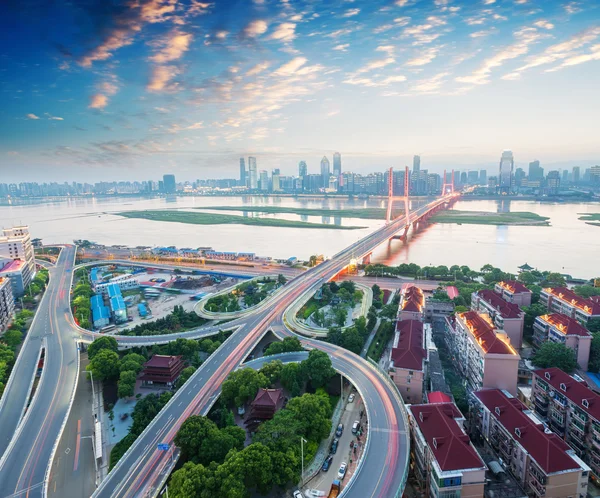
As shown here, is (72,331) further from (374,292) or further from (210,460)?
(374,292)

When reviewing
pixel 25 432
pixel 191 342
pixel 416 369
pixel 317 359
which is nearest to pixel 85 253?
pixel 191 342

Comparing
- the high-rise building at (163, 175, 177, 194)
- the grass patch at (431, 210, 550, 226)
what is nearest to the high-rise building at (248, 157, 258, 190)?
the high-rise building at (163, 175, 177, 194)

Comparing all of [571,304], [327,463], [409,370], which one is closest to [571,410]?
[409,370]

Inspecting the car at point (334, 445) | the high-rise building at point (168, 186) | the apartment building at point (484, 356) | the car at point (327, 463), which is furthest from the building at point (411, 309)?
the high-rise building at point (168, 186)

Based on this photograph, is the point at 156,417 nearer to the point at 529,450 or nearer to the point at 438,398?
the point at 438,398

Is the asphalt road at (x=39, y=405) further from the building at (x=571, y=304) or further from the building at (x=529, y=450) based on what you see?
the building at (x=571, y=304)

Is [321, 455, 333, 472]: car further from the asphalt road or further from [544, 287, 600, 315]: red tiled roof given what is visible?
[544, 287, 600, 315]: red tiled roof
